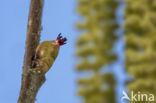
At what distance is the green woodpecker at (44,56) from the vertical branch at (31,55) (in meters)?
0.05

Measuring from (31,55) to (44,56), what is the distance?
4.3 inches

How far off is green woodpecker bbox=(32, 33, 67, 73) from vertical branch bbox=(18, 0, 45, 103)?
2.1 inches

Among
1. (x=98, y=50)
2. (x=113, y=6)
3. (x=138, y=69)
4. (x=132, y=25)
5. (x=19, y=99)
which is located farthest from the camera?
(x=113, y=6)

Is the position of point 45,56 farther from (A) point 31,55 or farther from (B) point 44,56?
(A) point 31,55

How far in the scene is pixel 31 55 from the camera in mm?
3424

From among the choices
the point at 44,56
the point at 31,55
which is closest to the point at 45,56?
the point at 44,56

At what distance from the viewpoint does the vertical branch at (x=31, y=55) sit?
134 inches

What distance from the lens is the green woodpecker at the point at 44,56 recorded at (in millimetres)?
3414

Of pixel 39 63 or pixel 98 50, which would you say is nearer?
pixel 39 63

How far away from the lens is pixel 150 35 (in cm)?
1069

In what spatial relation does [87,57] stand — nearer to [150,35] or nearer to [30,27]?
[150,35]

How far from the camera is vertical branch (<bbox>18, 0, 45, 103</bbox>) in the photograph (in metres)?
3.40

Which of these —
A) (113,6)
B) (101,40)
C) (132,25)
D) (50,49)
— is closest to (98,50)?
(101,40)

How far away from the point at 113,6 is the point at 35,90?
8.30 meters
